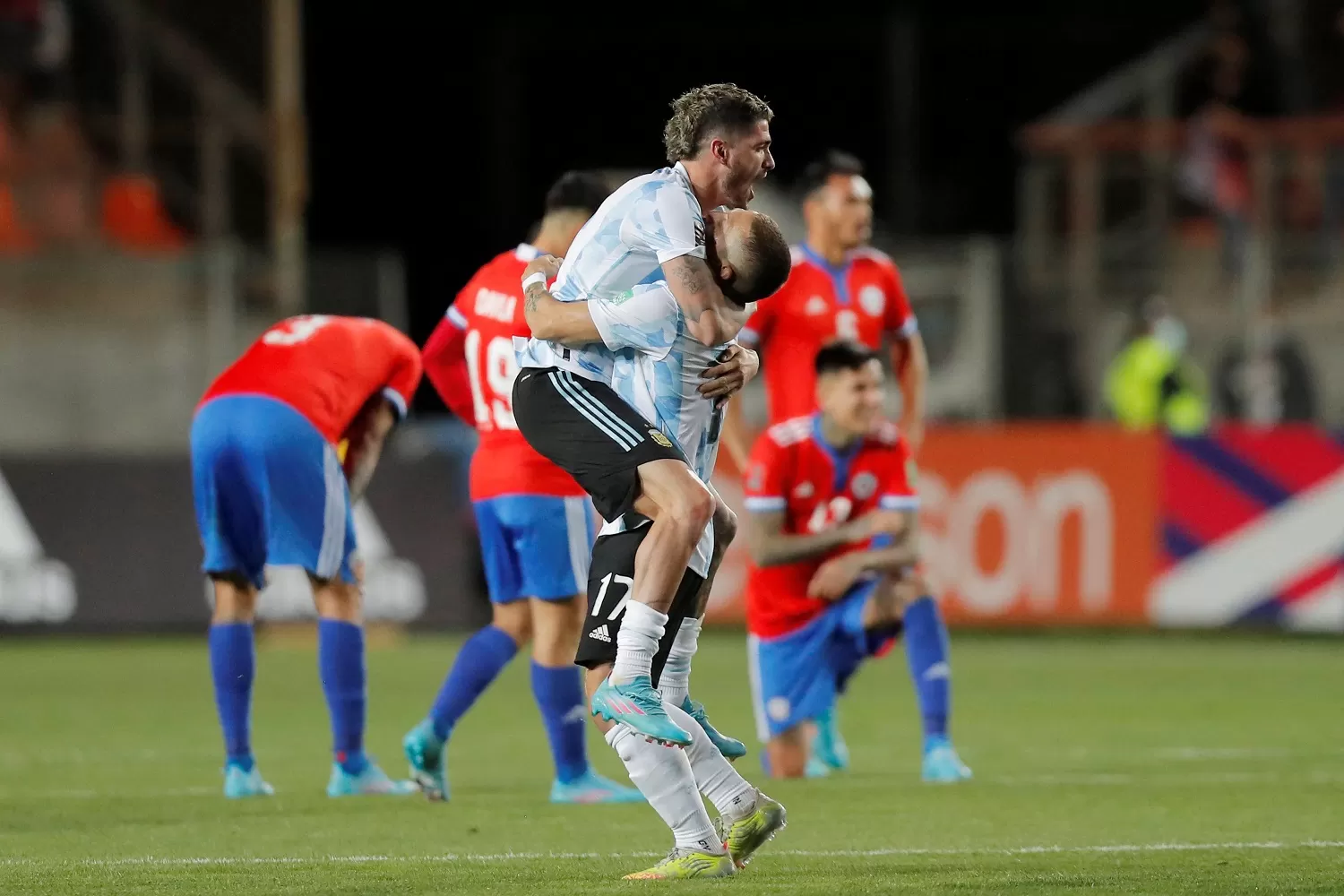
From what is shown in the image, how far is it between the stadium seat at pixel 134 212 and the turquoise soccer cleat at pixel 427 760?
13.0 m

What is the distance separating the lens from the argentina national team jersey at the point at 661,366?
615cm

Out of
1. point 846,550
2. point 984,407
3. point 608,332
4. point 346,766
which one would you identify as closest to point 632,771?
point 608,332

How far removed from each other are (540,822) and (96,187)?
47.4 ft

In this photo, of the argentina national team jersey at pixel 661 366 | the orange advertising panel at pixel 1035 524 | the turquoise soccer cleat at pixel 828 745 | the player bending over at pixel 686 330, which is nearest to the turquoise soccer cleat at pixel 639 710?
the player bending over at pixel 686 330

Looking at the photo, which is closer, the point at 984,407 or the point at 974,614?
the point at 974,614

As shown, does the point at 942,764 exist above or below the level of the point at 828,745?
above

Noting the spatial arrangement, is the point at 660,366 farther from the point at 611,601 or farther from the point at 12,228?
the point at 12,228

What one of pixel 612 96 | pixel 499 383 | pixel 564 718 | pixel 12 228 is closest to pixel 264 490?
pixel 499 383

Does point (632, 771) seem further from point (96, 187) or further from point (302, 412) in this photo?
point (96, 187)

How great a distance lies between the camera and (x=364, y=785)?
856 cm

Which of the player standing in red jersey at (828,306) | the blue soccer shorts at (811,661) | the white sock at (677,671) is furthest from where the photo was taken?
the player standing in red jersey at (828,306)

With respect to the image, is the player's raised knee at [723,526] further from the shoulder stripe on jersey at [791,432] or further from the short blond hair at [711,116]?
the shoulder stripe on jersey at [791,432]

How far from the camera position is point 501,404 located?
8602mm

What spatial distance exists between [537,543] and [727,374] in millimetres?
2297
